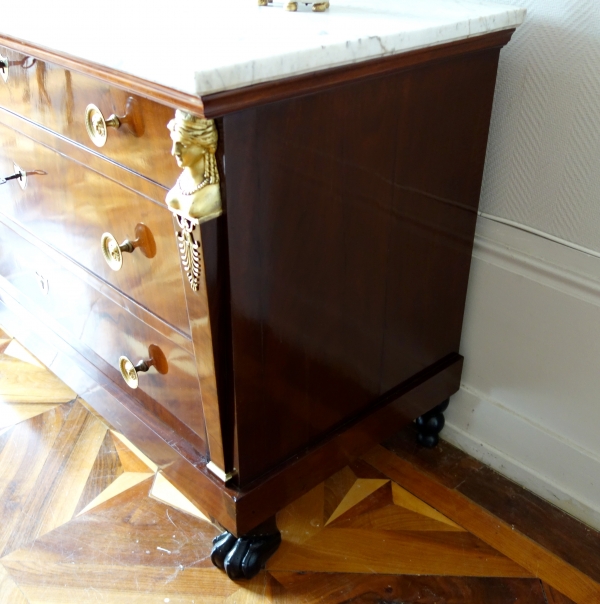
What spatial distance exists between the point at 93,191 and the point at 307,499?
55 centimetres

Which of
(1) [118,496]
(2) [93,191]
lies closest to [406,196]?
(2) [93,191]

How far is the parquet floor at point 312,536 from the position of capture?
34.1 inches

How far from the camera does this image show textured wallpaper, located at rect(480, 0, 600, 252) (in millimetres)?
769

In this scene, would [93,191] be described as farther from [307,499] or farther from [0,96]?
[307,499]

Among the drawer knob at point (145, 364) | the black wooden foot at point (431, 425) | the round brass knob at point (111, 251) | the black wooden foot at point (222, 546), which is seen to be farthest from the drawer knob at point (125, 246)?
the black wooden foot at point (431, 425)

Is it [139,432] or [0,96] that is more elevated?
[0,96]

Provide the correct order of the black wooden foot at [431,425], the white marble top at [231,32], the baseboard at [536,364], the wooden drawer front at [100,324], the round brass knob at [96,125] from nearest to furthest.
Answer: the white marble top at [231,32]
the round brass knob at [96,125]
the wooden drawer front at [100,324]
the baseboard at [536,364]
the black wooden foot at [431,425]

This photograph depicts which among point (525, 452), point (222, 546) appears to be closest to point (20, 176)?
point (222, 546)

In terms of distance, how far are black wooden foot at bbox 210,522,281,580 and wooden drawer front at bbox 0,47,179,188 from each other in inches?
18.8

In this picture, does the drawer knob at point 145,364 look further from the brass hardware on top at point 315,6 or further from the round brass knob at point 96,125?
the brass hardware on top at point 315,6

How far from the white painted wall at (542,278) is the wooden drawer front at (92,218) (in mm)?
465

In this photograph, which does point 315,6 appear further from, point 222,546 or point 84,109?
point 222,546

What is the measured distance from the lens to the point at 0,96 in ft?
2.88

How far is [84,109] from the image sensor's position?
0.70m
